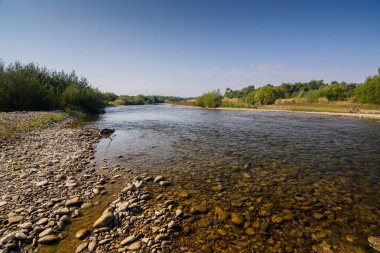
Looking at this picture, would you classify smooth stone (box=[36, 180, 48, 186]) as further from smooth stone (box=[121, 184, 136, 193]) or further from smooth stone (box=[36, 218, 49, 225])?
smooth stone (box=[121, 184, 136, 193])

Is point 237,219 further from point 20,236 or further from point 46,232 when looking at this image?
point 20,236

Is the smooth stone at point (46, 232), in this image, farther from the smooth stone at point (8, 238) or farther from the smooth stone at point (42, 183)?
the smooth stone at point (42, 183)

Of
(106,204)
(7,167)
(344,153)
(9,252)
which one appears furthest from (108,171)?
(344,153)

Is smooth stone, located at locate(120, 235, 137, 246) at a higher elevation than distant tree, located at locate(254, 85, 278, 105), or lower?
lower

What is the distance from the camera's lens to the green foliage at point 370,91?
56250 mm

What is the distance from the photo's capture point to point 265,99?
10344 cm

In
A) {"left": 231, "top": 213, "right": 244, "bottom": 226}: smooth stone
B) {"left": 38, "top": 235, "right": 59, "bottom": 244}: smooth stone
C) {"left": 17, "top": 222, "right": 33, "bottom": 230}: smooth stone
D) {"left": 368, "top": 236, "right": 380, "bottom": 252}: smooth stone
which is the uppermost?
{"left": 17, "top": 222, "right": 33, "bottom": 230}: smooth stone

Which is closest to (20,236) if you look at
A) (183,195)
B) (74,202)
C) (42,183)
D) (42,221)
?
(42,221)

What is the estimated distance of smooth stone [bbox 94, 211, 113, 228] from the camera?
16.7 feet

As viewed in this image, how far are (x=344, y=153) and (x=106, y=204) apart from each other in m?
15.3

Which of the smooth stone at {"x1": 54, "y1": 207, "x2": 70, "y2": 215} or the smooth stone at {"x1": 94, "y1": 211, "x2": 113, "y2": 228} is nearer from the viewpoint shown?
the smooth stone at {"x1": 94, "y1": 211, "x2": 113, "y2": 228}

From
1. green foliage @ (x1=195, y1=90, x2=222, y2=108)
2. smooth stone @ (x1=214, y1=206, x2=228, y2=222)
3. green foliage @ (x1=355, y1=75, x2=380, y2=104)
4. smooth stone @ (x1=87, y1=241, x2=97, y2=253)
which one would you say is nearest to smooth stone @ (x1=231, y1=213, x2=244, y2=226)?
smooth stone @ (x1=214, y1=206, x2=228, y2=222)

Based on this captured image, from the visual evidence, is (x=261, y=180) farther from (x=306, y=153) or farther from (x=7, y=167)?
(x=7, y=167)

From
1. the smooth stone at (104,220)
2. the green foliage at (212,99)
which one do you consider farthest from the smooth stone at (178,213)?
the green foliage at (212,99)
